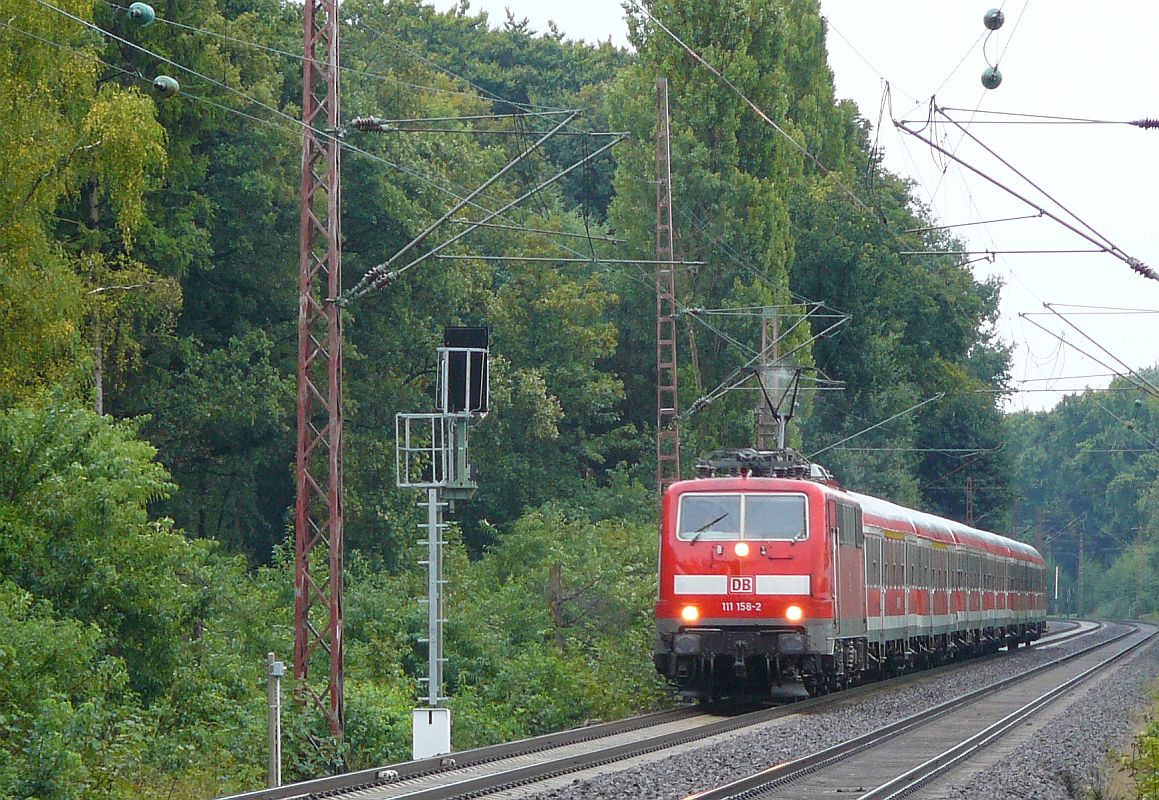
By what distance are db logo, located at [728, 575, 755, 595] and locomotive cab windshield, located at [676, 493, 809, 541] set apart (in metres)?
0.57

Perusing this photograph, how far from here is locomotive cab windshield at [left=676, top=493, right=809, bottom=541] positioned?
2400 cm

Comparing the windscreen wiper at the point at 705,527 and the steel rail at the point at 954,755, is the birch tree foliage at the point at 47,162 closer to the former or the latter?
the windscreen wiper at the point at 705,527

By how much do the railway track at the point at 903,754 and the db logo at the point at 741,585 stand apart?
9.12 ft

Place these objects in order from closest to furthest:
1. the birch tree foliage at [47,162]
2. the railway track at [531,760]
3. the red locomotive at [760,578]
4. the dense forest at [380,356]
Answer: the railway track at [531,760] < the dense forest at [380,356] < the red locomotive at [760,578] < the birch tree foliage at [47,162]

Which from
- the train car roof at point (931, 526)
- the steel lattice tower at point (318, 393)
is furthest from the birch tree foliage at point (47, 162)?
the train car roof at point (931, 526)

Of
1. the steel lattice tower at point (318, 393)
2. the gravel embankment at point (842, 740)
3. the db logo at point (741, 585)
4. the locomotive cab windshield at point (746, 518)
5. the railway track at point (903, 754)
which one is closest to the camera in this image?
the gravel embankment at point (842, 740)

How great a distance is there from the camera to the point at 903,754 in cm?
1848

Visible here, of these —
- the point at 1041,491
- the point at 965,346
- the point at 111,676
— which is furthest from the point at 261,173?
the point at 1041,491

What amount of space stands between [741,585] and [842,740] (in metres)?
4.53

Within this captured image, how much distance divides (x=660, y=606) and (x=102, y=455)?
25.5ft

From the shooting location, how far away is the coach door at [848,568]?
Answer: 24.8 m

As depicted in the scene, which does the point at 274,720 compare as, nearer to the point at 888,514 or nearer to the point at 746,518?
the point at 746,518

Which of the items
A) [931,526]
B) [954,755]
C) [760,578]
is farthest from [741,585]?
[931,526]

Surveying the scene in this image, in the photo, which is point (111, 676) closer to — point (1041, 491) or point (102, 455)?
point (102, 455)
